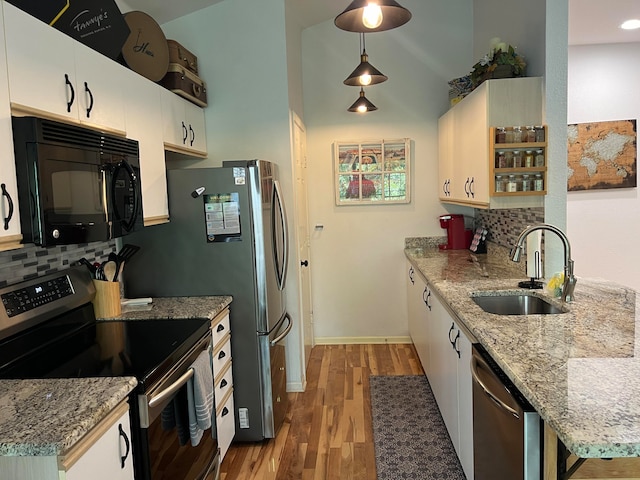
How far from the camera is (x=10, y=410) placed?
4.46 ft

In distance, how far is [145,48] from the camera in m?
2.65

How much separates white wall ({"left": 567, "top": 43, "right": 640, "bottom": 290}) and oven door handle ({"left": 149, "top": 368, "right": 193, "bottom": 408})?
3731 mm

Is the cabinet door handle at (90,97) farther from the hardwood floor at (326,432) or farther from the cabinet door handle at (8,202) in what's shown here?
the hardwood floor at (326,432)

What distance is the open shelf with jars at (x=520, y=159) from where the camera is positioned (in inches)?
108

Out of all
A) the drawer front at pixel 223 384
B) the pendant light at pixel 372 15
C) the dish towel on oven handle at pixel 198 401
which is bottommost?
the drawer front at pixel 223 384

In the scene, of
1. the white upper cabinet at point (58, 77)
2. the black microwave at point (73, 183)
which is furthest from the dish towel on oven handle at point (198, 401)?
the white upper cabinet at point (58, 77)

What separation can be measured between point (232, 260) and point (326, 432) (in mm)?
1218

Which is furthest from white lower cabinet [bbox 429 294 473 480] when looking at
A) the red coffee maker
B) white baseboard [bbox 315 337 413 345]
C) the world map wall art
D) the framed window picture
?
the world map wall art

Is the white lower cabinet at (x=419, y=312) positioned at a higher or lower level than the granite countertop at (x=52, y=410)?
lower

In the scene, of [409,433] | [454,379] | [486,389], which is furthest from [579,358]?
[409,433]

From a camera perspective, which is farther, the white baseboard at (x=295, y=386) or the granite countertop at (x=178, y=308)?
the white baseboard at (x=295, y=386)

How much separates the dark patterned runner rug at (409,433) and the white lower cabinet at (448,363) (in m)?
0.12

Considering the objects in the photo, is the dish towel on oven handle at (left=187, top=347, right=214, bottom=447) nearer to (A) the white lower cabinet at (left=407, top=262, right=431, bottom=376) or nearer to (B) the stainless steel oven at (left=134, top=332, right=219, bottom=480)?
(B) the stainless steel oven at (left=134, top=332, right=219, bottom=480)

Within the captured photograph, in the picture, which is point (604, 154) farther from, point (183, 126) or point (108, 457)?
point (108, 457)
